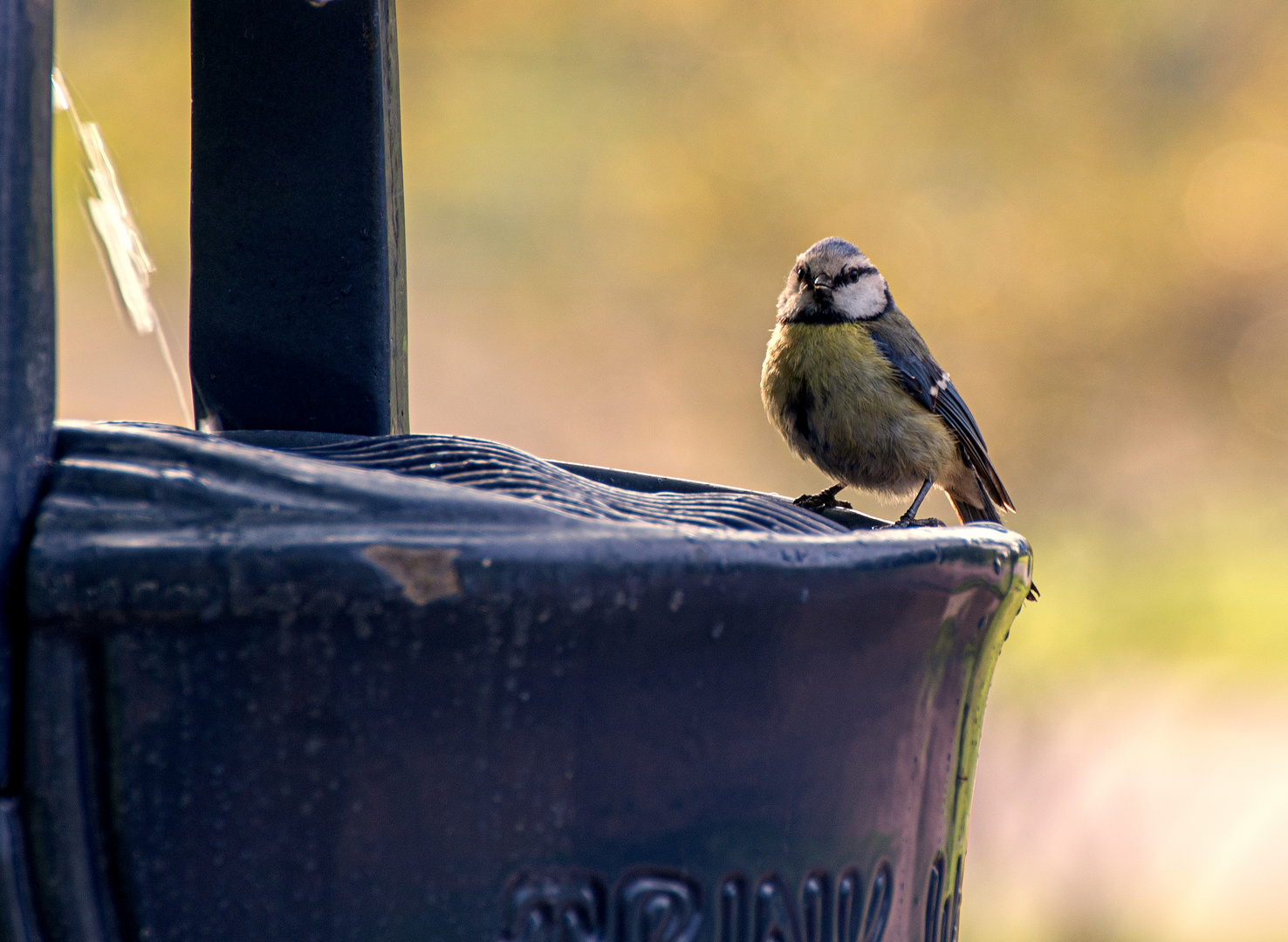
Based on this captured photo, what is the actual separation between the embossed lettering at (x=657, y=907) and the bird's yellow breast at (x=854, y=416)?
191cm

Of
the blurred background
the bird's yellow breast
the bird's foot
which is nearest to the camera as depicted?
the bird's foot

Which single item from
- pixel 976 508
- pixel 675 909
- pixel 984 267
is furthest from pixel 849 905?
pixel 984 267

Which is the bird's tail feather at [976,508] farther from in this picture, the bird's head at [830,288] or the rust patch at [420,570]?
the rust patch at [420,570]

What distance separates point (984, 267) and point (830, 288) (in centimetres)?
158

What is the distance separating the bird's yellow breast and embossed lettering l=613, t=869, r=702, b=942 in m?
1.91

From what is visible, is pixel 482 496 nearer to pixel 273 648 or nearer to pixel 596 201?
pixel 273 648

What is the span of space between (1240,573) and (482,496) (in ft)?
18.1

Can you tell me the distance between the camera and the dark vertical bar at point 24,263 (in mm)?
648

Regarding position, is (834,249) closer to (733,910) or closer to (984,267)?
(984,267)

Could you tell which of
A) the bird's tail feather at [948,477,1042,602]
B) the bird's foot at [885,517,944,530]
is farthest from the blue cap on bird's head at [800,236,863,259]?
the bird's foot at [885,517,944,530]

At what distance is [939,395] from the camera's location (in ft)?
8.82

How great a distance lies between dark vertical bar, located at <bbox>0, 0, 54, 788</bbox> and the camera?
0.65 meters

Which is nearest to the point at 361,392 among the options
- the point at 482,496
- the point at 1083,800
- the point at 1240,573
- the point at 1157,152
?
the point at 482,496

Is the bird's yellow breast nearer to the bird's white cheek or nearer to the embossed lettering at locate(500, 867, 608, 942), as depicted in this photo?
the bird's white cheek
